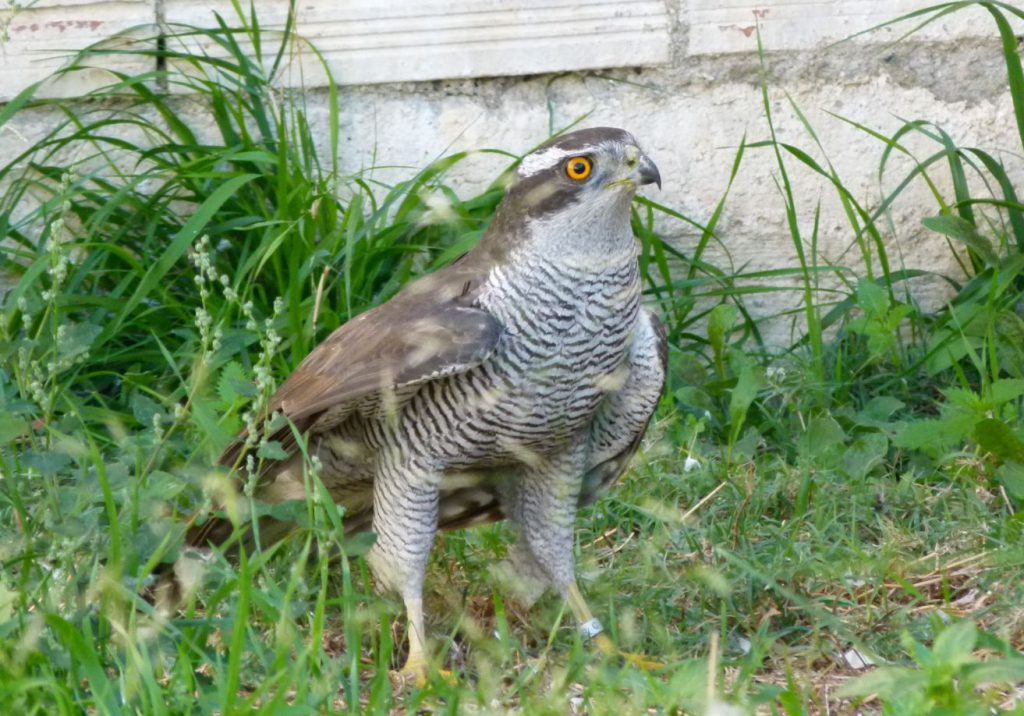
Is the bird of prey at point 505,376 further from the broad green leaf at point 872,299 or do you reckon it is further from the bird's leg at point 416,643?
the broad green leaf at point 872,299

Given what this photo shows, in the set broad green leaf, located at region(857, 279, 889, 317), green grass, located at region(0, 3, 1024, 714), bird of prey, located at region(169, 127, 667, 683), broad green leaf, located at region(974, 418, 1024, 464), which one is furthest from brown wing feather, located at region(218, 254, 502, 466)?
broad green leaf, located at region(857, 279, 889, 317)

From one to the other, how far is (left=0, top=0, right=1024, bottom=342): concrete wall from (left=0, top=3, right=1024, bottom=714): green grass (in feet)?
0.23

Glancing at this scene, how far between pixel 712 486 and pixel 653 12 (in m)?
1.62

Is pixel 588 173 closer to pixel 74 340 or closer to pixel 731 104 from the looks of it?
pixel 74 340

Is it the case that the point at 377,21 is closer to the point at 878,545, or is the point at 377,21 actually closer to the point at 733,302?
the point at 733,302

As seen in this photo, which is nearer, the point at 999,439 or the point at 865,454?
the point at 999,439

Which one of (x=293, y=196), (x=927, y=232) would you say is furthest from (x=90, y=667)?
(x=927, y=232)

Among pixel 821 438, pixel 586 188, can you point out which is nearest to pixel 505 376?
pixel 586 188

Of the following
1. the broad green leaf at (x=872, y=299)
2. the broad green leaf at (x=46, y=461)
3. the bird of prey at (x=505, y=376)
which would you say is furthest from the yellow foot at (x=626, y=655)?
the broad green leaf at (x=872, y=299)

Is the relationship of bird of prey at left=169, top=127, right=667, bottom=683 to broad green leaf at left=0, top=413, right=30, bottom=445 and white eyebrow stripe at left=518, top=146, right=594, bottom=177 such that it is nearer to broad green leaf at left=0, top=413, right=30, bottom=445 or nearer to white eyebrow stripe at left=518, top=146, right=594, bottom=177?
white eyebrow stripe at left=518, top=146, right=594, bottom=177

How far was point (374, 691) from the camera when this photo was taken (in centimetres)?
263

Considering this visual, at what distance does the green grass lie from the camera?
2.74 metres

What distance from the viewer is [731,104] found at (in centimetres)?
507

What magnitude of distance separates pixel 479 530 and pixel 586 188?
3.75 ft
